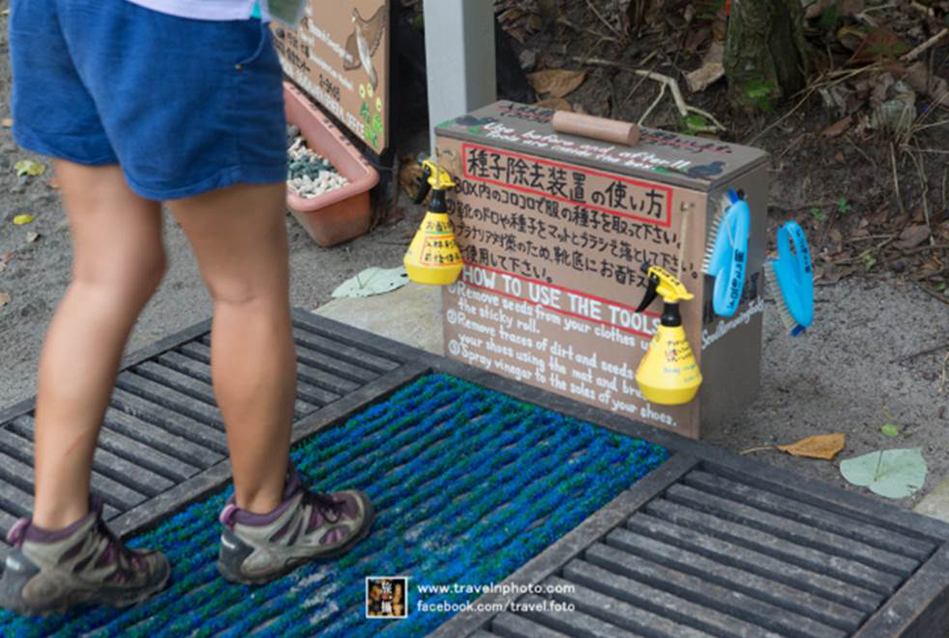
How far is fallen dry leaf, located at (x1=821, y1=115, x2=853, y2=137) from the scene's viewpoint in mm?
3812

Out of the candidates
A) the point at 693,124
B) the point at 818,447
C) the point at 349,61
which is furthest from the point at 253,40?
the point at 693,124

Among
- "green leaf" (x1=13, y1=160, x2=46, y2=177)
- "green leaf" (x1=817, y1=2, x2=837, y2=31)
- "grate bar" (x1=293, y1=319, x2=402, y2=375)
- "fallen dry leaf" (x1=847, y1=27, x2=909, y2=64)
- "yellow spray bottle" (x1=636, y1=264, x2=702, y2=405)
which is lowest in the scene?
"grate bar" (x1=293, y1=319, x2=402, y2=375)

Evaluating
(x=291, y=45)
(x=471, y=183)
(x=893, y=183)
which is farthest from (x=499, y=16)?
(x=471, y=183)

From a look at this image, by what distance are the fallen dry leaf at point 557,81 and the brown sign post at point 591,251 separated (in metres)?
1.34

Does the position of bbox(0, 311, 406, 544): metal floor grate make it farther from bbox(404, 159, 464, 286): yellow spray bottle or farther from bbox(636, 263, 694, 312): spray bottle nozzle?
bbox(636, 263, 694, 312): spray bottle nozzle

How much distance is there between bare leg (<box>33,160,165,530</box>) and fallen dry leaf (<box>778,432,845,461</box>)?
1469 millimetres

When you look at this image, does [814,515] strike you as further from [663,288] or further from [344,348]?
[344,348]

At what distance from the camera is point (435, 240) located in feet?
9.51

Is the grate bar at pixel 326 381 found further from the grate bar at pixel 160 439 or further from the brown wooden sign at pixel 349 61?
the brown wooden sign at pixel 349 61

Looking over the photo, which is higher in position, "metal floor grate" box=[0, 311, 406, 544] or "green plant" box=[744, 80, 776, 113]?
"green plant" box=[744, 80, 776, 113]

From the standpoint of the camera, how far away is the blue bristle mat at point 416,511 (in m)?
2.26

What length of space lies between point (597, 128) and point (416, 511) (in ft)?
3.02

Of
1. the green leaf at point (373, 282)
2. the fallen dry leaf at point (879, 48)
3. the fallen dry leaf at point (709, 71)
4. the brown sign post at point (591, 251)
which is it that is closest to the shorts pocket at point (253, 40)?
the brown sign post at point (591, 251)

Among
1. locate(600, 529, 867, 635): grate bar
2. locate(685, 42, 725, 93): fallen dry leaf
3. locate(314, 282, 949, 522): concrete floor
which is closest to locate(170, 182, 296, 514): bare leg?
locate(600, 529, 867, 635): grate bar
